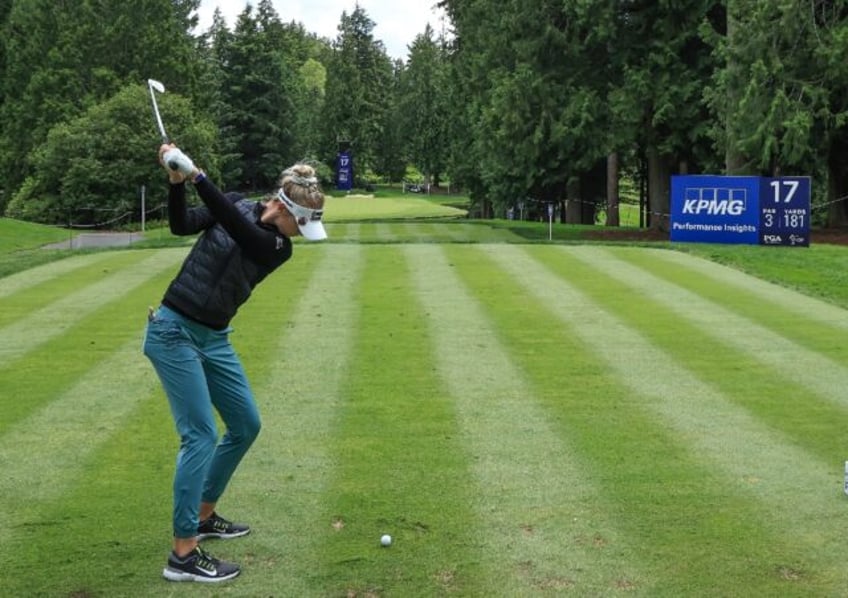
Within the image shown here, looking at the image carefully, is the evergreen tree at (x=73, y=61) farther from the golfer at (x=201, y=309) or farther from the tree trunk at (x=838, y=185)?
the golfer at (x=201, y=309)

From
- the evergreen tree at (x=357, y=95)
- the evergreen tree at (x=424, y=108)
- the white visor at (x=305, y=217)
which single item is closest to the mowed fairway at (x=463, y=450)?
the white visor at (x=305, y=217)

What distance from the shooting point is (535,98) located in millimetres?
32688

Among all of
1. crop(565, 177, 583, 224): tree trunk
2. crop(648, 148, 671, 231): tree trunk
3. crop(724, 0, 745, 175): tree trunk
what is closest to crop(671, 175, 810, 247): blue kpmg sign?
crop(724, 0, 745, 175): tree trunk

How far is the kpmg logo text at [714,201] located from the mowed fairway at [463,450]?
896 centimetres

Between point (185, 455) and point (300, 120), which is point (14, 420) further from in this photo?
point (300, 120)

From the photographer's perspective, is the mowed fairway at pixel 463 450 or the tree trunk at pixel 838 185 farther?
the tree trunk at pixel 838 185

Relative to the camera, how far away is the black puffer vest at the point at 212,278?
528 centimetres

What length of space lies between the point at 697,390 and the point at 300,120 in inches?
3679

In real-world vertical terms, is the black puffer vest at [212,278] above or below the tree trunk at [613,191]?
below

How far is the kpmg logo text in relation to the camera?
23.5 m

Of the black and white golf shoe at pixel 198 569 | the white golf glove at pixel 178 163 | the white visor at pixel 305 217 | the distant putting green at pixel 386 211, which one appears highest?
the distant putting green at pixel 386 211

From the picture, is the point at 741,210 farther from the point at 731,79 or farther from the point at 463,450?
the point at 463,450

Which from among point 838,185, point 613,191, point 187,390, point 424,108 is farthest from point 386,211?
point 187,390

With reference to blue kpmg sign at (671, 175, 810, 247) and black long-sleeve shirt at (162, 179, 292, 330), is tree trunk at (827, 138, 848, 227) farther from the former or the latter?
black long-sleeve shirt at (162, 179, 292, 330)
